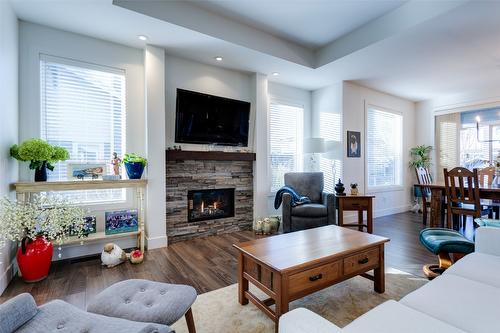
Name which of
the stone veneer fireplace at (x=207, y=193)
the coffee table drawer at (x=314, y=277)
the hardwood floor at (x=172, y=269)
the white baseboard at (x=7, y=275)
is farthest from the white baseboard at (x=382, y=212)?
the white baseboard at (x=7, y=275)

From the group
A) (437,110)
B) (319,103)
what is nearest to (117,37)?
(319,103)

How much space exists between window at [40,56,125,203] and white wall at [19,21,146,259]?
0.24ft

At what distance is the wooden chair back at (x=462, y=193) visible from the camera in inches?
133

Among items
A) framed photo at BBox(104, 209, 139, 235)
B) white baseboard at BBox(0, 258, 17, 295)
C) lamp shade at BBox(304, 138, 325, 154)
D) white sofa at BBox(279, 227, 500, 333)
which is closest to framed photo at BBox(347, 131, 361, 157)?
lamp shade at BBox(304, 138, 325, 154)

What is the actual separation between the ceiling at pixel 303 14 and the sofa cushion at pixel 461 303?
3012mm

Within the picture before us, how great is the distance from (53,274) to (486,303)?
3.58 meters

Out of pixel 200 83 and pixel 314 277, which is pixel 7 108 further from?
pixel 314 277

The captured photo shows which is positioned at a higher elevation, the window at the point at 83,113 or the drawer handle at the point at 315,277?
the window at the point at 83,113

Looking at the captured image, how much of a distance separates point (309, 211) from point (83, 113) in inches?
136

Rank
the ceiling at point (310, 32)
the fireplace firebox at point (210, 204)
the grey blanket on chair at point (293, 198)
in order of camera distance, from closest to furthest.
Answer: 1. the ceiling at point (310, 32)
2. the fireplace firebox at point (210, 204)
3. the grey blanket on chair at point (293, 198)

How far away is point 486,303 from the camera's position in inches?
46.8

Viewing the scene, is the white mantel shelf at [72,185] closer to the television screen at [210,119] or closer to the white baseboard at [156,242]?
the white baseboard at [156,242]

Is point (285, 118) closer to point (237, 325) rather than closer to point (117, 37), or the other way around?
point (117, 37)

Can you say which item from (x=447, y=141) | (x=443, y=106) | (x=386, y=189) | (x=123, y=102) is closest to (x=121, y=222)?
(x=123, y=102)
